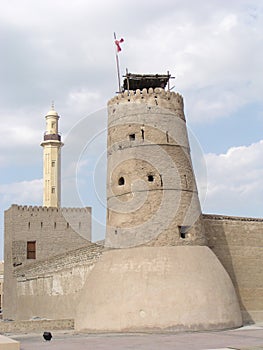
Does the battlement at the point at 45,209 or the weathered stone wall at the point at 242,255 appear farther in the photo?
the battlement at the point at 45,209

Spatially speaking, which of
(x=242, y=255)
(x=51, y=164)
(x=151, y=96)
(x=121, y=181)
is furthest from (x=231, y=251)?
(x=51, y=164)

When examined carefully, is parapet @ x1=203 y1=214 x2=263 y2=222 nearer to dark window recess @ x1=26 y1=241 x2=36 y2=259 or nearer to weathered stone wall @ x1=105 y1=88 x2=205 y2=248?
weathered stone wall @ x1=105 y1=88 x2=205 y2=248

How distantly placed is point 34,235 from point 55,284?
7.95 meters

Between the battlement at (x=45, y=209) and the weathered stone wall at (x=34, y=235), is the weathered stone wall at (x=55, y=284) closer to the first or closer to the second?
the weathered stone wall at (x=34, y=235)

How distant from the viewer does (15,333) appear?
18359mm

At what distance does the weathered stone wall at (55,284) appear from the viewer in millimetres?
21612

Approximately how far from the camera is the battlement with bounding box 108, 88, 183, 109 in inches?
768

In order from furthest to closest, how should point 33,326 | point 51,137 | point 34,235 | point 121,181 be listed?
point 51,137
point 34,235
point 121,181
point 33,326

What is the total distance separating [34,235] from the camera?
3158 cm

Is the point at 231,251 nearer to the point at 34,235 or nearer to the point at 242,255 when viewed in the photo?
the point at 242,255

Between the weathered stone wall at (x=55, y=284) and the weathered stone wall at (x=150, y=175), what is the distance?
2.66m

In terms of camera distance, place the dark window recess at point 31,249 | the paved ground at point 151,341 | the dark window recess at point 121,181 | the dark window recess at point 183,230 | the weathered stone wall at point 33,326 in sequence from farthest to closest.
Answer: the dark window recess at point 31,249 → the dark window recess at point 121,181 → the weathered stone wall at point 33,326 → the dark window recess at point 183,230 → the paved ground at point 151,341

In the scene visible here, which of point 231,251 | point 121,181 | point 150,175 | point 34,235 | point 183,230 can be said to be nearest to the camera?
point 183,230

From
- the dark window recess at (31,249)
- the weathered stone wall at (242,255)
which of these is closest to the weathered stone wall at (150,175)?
the weathered stone wall at (242,255)
